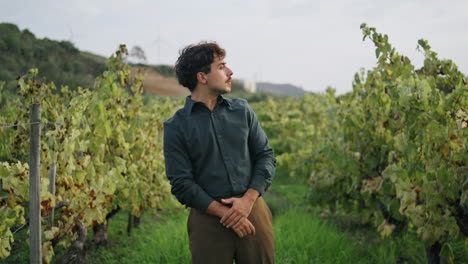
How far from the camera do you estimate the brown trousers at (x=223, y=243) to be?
2.29 m

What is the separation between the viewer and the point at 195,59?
241cm

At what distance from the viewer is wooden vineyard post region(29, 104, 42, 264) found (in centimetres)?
279

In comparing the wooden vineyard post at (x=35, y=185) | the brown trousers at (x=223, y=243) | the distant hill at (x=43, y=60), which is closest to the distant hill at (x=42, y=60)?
the distant hill at (x=43, y=60)

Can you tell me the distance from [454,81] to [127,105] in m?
3.65

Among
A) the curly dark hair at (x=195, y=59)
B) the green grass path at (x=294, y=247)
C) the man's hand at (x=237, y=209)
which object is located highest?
the curly dark hair at (x=195, y=59)

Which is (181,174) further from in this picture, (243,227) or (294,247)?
(294,247)

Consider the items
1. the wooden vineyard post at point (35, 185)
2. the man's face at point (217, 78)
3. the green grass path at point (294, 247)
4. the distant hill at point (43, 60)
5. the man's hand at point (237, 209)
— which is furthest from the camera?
the distant hill at point (43, 60)

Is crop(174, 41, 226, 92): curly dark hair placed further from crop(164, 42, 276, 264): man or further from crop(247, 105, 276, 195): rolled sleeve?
crop(247, 105, 276, 195): rolled sleeve

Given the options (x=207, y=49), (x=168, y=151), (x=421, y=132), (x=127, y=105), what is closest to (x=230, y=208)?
(x=168, y=151)

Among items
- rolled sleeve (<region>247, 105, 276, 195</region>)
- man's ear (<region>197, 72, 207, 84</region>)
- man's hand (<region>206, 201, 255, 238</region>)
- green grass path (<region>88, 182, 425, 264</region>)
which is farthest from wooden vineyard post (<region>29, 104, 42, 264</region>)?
green grass path (<region>88, 182, 425, 264</region>)

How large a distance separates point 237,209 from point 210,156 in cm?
34

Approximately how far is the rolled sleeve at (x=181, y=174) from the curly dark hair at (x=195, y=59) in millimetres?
310

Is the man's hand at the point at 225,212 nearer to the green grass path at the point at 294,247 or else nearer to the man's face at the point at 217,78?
the man's face at the point at 217,78

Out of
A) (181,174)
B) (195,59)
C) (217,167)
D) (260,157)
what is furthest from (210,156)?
(195,59)
